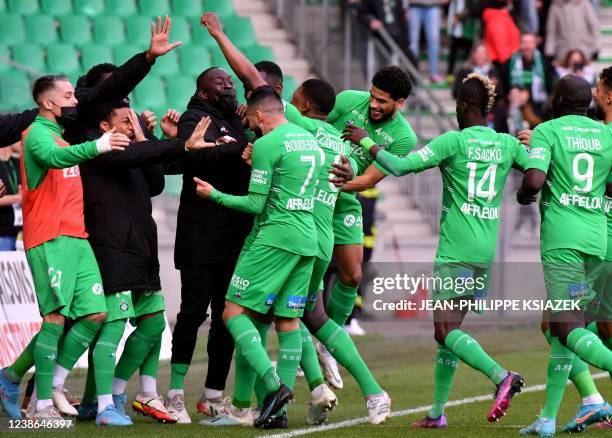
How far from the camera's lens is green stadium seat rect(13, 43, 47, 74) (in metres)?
20.0

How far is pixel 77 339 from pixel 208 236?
119 cm

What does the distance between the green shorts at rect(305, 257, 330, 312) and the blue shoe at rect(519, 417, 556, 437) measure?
1.78 m

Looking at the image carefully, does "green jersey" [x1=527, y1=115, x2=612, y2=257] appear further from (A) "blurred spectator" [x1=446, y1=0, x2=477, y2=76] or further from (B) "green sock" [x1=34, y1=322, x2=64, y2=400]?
(A) "blurred spectator" [x1=446, y1=0, x2=477, y2=76]

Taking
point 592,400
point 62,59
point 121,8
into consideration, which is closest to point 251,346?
point 592,400

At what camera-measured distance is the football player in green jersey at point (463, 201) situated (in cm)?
955

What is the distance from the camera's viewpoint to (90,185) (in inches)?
394

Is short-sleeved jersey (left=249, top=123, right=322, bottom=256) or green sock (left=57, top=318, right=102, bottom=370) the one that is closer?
short-sleeved jersey (left=249, top=123, right=322, bottom=256)

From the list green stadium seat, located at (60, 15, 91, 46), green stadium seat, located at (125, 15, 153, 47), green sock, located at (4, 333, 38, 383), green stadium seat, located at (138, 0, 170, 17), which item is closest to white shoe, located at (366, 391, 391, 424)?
green sock, located at (4, 333, 38, 383)

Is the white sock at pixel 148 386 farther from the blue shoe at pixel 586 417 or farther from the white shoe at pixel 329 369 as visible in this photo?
the blue shoe at pixel 586 417

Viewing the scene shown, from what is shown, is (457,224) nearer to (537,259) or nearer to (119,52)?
(537,259)

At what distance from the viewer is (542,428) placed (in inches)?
363

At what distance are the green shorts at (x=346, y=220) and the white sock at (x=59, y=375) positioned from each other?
2442mm

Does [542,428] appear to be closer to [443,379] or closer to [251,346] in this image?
[443,379]

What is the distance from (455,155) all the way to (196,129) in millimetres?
1756
